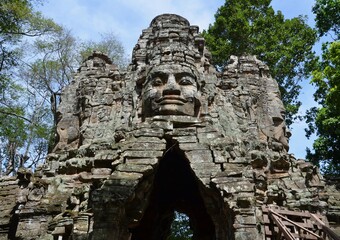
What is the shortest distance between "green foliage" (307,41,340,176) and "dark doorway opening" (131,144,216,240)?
5233 millimetres

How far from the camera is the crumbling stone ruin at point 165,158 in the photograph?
5.98m

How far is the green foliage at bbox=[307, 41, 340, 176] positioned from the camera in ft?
35.7

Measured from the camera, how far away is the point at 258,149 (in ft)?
30.1

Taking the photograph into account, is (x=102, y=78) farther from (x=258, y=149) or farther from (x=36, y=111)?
(x=36, y=111)

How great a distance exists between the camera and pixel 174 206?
A: 9.51 m

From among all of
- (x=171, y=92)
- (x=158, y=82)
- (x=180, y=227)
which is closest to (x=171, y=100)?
(x=171, y=92)

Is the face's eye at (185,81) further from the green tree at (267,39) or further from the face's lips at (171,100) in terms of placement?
the green tree at (267,39)

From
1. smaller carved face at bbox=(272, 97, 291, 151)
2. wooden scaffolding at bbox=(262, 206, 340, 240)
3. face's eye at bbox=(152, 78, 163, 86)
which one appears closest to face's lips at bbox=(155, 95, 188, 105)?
face's eye at bbox=(152, 78, 163, 86)

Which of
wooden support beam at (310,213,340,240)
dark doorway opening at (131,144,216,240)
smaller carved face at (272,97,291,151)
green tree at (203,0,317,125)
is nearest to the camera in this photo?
wooden support beam at (310,213,340,240)

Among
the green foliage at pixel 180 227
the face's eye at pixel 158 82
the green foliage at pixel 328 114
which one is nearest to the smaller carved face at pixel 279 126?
the green foliage at pixel 328 114

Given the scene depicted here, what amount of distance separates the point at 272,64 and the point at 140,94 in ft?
28.9

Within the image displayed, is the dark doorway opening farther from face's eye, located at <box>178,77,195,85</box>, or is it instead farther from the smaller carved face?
the smaller carved face

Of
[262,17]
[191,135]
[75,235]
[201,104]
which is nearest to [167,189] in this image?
[201,104]

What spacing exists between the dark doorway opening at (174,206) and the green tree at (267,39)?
9212 mm
